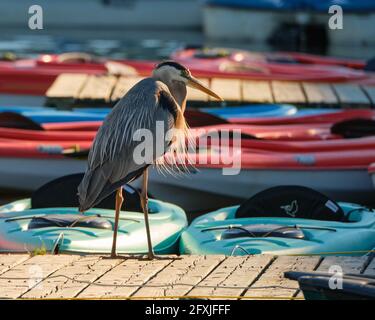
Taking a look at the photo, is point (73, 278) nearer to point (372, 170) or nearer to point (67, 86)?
point (372, 170)

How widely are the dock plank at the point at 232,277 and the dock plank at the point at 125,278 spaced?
0.31 metres

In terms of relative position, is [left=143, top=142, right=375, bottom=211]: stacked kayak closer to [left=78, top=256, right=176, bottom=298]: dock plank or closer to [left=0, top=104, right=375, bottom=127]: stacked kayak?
[left=0, top=104, right=375, bottom=127]: stacked kayak

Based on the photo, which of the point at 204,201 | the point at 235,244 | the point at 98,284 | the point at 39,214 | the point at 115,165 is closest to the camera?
the point at 98,284

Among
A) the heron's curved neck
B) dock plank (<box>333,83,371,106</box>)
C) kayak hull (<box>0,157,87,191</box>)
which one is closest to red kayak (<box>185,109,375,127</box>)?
dock plank (<box>333,83,371,106</box>)

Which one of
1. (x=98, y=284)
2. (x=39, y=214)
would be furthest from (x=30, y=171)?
(x=98, y=284)

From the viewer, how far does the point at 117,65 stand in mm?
14195

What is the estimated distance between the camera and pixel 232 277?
18.6 ft

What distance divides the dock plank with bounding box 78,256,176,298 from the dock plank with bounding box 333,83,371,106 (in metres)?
5.89

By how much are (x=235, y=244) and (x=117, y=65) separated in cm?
775

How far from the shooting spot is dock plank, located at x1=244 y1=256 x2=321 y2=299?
5.32 metres

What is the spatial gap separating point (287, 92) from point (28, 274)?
6.94 metres

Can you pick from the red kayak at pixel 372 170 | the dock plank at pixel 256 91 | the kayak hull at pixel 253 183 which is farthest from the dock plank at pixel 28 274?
the dock plank at pixel 256 91

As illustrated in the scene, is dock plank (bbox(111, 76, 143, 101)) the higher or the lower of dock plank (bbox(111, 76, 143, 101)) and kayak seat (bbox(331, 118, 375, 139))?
the higher
